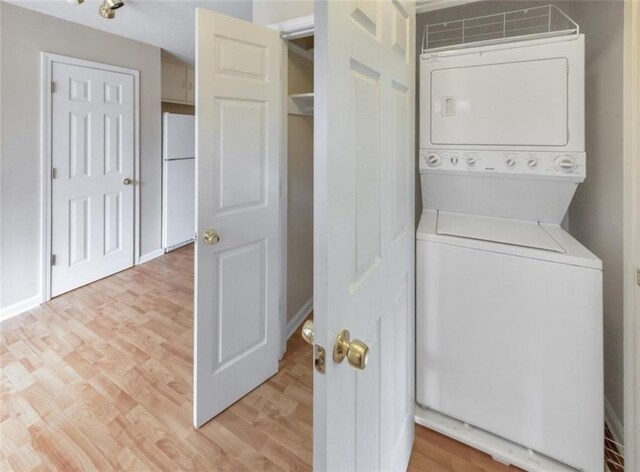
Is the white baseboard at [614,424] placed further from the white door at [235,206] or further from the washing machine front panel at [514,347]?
the white door at [235,206]

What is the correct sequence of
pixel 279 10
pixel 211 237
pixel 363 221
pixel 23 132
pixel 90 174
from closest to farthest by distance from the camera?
pixel 363 221 < pixel 211 237 < pixel 279 10 < pixel 23 132 < pixel 90 174

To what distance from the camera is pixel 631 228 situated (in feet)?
3.77

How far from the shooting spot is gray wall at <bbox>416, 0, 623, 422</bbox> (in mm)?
1400

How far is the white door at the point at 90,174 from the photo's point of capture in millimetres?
3027

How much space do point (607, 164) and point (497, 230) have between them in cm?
57

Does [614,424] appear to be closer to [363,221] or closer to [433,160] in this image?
[433,160]

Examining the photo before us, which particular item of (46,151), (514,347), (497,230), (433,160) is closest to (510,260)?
(497,230)

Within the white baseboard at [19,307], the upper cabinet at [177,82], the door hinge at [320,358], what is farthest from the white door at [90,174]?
the door hinge at [320,358]

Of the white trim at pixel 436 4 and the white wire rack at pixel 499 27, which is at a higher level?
the white wire rack at pixel 499 27

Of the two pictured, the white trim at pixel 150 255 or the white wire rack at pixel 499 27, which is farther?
the white trim at pixel 150 255

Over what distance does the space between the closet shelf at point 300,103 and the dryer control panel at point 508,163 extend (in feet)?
3.35

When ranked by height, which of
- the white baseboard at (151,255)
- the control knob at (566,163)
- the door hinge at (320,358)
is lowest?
the white baseboard at (151,255)

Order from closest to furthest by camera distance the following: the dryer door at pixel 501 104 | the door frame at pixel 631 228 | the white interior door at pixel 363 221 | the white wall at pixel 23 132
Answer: the white interior door at pixel 363 221, the door frame at pixel 631 228, the dryer door at pixel 501 104, the white wall at pixel 23 132

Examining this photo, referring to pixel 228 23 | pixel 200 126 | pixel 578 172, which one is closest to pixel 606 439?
pixel 578 172
